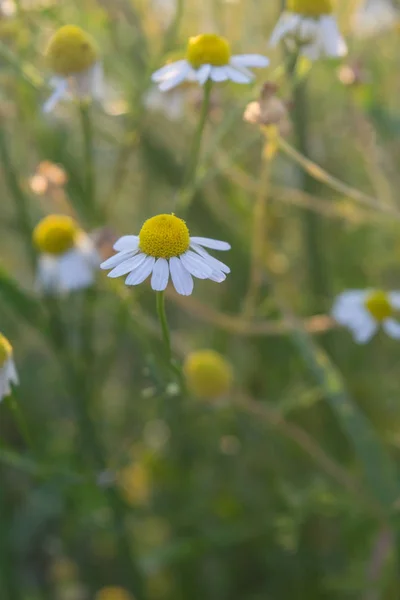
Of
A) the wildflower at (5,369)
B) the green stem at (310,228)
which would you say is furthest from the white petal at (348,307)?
the wildflower at (5,369)

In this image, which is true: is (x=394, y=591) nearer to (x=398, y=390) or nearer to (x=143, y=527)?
(x=398, y=390)

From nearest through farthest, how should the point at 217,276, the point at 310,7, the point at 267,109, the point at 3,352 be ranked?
1. the point at 217,276
2. the point at 3,352
3. the point at 267,109
4. the point at 310,7

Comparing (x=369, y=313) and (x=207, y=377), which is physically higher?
(x=369, y=313)

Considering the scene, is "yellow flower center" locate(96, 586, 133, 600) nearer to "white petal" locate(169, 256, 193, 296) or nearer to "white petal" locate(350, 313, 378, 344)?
"white petal" locate(350, 313, 378, 344)

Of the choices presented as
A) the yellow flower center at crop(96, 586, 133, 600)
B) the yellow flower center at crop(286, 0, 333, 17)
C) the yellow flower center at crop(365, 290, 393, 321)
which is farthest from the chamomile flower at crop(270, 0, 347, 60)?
the yellow flower center at crop(96, 586, 133, 600)

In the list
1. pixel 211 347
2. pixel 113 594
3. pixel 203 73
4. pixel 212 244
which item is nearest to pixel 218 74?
pixel 203 73

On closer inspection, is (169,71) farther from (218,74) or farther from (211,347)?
(211,347)

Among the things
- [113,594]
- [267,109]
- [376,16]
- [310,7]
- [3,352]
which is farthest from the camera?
[376,16]
